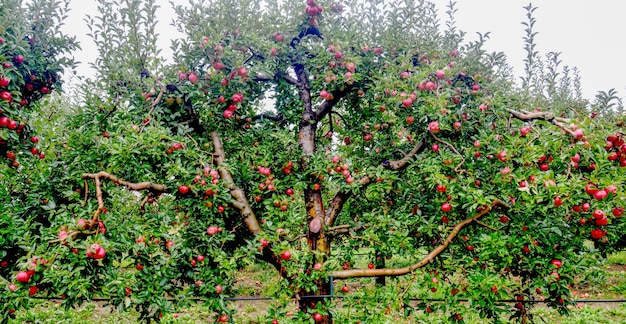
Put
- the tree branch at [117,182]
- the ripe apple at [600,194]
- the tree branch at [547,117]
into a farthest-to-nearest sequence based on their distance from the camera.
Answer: the tree branch at [117,182]
the tree branch at [547,117]
the ripe apple at [600,194]

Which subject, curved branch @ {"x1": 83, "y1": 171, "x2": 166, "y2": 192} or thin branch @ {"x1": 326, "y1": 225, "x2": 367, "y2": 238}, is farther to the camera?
thin branch @ {"x1": 326, "y1": 225, "x2": 367, "y2": 238}

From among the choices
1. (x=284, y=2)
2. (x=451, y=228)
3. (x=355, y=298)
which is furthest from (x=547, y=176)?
(x=284, y=2)

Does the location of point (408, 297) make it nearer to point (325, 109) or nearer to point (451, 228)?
point (451, 228)

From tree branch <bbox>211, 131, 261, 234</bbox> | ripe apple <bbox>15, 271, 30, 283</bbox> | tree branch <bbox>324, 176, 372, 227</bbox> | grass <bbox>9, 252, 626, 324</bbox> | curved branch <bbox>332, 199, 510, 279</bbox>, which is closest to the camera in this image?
ripe apple <bbox>15, 271, 30, 283</bbox>

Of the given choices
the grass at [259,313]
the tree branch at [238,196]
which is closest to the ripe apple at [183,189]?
the tree branch at [238,196]

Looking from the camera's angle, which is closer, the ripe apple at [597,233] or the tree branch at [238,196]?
the ripe apple at [597,233]

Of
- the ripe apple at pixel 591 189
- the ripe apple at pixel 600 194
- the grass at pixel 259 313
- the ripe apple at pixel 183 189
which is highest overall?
the ripe apple at pixel 183 189

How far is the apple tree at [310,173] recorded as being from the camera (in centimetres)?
307

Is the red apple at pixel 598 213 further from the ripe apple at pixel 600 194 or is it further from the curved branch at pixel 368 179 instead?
the curved branch at pixel 368 179

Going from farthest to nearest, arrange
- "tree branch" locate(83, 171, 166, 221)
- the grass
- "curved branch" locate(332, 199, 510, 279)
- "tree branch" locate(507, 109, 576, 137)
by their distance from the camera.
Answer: the grass
"curved branch" locate(332, 199, 510, 279)
"tree branch" locate(83, 171, 166, 221)
"tree branch" locate(507, 109, 576, 137)

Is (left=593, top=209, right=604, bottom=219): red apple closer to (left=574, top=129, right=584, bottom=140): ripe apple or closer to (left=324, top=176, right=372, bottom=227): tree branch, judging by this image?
(left=574, top=129, right=584, bottom=140): ripe apple

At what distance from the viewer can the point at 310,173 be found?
4.08m

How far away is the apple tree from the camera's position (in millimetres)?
3066

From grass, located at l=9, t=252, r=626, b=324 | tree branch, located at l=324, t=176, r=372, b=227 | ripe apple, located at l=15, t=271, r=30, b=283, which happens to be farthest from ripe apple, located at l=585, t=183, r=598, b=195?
ripe apple, located at l=15, t=271, r=30, b=283
